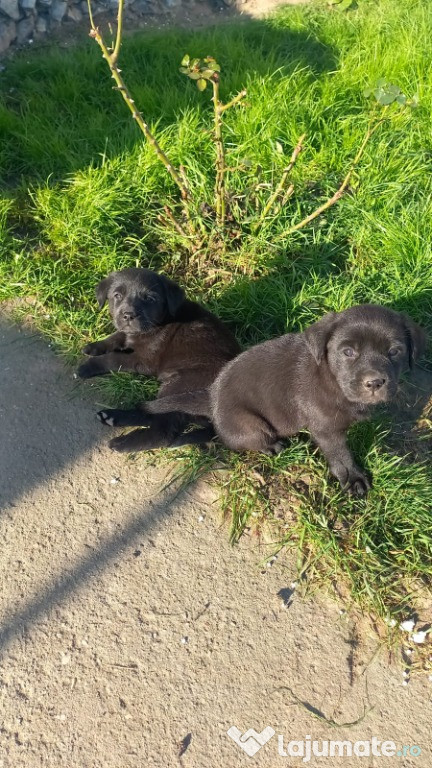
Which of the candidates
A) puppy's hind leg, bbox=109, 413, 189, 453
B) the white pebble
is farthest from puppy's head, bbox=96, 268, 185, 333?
the white pebble

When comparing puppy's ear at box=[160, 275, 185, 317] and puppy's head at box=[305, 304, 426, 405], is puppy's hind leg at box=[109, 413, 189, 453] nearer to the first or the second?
puppy's ear at box=[160, 275, 185, 317]

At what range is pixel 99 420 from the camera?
142 inches

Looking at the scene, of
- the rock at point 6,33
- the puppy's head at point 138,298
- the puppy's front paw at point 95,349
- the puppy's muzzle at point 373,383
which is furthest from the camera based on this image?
the rock at point 6,33

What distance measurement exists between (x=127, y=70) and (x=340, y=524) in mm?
4369

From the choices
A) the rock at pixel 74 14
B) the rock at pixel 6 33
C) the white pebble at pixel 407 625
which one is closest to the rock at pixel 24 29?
the rock at pixel 6 33

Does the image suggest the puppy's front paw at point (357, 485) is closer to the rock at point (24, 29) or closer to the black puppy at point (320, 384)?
the black puppy at point (320, 384)

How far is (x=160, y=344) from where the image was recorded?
153 inches

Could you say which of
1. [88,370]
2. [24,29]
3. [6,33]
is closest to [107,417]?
[88,370]

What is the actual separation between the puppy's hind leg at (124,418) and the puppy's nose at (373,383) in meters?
1.30

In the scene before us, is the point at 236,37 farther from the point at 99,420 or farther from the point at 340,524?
the point at 340,524

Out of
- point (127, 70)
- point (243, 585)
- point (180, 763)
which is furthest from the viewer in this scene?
point (127, 70)

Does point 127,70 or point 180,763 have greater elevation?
point 127,70

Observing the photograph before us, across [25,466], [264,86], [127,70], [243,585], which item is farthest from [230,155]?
[243,585]

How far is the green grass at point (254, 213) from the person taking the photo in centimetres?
345
